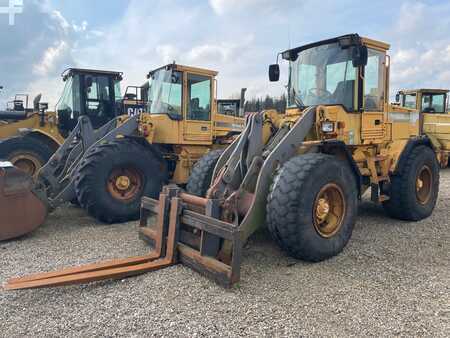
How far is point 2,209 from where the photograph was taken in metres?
5.27

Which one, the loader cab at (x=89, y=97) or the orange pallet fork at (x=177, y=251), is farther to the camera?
the loader cab at (x=89, y=97)

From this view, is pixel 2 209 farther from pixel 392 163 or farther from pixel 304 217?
pixel 392 163

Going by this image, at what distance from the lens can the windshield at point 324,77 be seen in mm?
5391

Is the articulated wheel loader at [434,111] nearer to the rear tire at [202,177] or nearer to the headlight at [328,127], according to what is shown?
the headlight at [328,127]

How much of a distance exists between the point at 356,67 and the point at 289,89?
1.01 metres

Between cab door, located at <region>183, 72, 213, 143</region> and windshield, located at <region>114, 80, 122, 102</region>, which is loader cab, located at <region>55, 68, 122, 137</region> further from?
cab door, located at <region>183, 72, 213, 143</region>

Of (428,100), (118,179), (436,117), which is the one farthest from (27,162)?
(428,100)

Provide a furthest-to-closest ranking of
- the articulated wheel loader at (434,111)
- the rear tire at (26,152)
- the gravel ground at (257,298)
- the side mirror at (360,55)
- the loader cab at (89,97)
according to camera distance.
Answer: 1. the articulated wheel loader at (434,111)
2. the loader cab at (89,97)
3. the rear tire at (26,152)
4. the side mirror at (360,55)
5. the gravel ground at (257,298)

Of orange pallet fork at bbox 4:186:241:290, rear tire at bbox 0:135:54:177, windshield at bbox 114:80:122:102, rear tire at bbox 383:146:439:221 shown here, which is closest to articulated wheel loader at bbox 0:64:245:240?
orange pallet fork at bbox 4:186:241:290

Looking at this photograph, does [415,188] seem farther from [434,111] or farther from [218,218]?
[434,111]

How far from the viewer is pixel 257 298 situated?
3.54 m

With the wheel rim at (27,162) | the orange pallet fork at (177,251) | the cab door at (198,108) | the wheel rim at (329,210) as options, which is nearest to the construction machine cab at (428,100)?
the cab door at (198,108)

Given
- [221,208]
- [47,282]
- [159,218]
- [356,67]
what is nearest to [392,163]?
[356,67]

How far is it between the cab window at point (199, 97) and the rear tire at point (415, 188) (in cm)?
379
